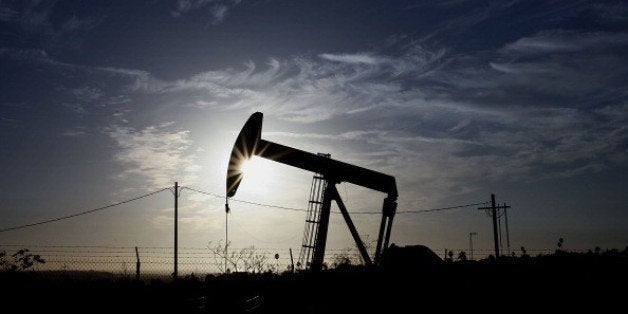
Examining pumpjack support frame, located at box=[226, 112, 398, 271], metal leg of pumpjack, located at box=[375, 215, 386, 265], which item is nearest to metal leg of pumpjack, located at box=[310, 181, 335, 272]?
pumpjack support frame, located at box=[226, 112, 398, 271]

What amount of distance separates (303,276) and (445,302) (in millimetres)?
4332

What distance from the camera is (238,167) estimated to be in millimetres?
10797

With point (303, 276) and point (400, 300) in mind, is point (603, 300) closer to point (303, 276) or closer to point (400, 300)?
point (400, 300)

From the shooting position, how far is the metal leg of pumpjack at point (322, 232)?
37.9 ft

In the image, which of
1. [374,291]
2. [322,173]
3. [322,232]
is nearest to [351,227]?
[322,232]

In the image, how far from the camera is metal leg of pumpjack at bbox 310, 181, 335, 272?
11.6m

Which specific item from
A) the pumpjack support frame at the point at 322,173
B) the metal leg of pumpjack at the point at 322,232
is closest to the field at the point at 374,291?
the metal leg of pumpjack at the point at 322,232

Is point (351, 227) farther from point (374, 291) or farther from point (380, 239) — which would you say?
point (374, 291)

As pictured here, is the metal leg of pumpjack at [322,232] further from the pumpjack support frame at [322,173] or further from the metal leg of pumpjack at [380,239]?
the metal leg of pumpjack at [380,239]

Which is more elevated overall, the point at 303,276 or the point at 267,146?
the point at 267,146

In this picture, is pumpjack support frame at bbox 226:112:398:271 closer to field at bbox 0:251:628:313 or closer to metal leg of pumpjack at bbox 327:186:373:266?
metal leg of pumpjack at bbox 327:186:373:266

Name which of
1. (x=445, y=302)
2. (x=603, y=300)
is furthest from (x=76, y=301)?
(x=603, y=300)

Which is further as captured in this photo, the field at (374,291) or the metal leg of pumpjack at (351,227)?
the metal leg of pumpjack at (351,227)

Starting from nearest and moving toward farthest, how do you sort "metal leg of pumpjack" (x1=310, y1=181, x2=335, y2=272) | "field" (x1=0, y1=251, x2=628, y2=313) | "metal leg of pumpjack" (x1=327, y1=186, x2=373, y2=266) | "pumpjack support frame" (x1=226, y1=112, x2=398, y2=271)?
1. "field" (x1=0, y1=251, x2=628, y2=313)
2. "pumpjack support frame" (x1=226, y1=112, x2=398, y2=271)
3. "metal leg of pumpjack" (x1=310, y1=181, x2=335, y2=272)
4. "metal leg of pumpjack" (x1=327, y1=186, x2=373, y2=266)
